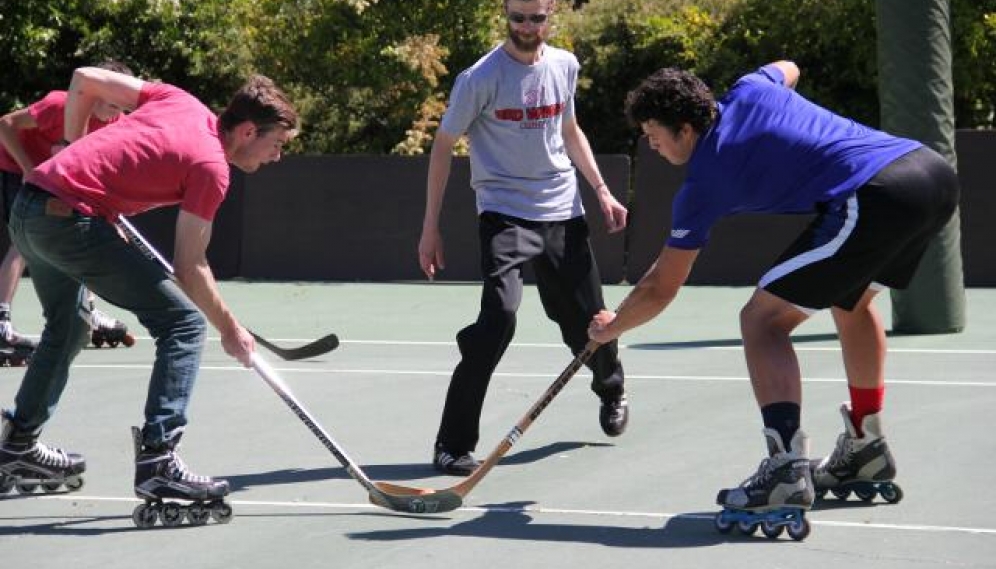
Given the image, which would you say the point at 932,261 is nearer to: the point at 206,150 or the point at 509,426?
the point at 509,426

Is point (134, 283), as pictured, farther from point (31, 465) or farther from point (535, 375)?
point (535, 375)

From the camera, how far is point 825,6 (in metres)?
17.5

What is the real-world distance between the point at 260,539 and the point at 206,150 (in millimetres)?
1340

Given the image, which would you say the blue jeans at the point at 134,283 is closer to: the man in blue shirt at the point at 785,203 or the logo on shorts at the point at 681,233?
the man in blue shirt at the point at 785,203

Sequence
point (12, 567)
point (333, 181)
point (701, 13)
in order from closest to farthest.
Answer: point (12, 567)
point (333, 181)
point (701, 13)

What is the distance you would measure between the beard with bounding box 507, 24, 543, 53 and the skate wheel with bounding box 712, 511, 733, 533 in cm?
239

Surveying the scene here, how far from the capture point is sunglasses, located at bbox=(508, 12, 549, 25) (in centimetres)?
714

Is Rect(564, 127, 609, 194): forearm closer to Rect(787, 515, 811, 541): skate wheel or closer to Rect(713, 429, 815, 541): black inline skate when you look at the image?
Rect(713, 429, 815, 541): black inline skate

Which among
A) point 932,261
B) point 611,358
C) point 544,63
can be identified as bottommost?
point 932,261

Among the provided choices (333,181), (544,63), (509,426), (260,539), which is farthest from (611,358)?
(333,181)

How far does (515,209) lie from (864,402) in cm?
178

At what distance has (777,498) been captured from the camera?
562cm

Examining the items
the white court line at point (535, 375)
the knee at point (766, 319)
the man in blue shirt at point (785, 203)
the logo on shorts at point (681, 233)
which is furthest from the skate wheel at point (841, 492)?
the white court line at point (535, 375)

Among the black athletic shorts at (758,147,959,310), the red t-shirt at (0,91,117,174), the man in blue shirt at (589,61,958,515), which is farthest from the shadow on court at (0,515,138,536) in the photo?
the red t-shirt at (0,91,117,174)
